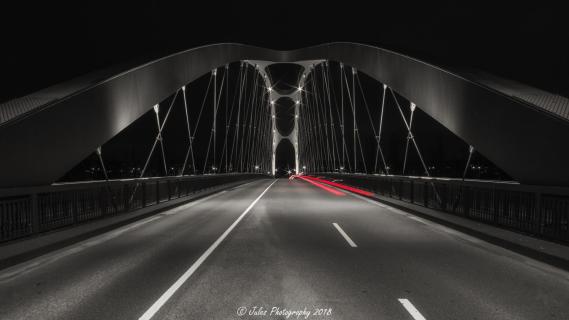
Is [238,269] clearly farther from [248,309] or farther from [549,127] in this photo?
[549,127]

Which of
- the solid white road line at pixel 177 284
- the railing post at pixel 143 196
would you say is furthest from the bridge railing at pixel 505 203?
the railing post at pixel 143 196

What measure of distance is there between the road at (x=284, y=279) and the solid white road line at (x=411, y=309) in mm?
11

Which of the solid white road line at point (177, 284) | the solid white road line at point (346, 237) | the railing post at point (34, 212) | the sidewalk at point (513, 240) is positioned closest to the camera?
the solid white road line at point (177, 284)

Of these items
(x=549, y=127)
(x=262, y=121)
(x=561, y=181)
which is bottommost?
(x=561, y=181)

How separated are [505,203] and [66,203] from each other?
10.2m

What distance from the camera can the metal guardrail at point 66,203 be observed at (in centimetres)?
786

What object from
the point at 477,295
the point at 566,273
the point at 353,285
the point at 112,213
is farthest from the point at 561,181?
the point at 112,213

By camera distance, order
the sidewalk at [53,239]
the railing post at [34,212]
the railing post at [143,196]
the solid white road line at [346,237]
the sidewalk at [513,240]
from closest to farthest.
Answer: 1. the sidewalk at [513,240]
2. the sidewalk at [53,239]
3. the solid white road line at [346,237]
4. the railing post at [34,212]
5. the railing post at [143,196]

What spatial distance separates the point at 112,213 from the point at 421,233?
8722 mm

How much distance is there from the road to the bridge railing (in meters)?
1.04

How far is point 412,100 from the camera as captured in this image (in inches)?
699

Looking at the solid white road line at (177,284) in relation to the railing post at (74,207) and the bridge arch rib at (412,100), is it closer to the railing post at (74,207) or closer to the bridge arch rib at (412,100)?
the railing post at (74,207)

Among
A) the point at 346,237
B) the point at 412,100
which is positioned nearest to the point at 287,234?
the point at 346,237

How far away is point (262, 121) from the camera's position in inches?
2997
